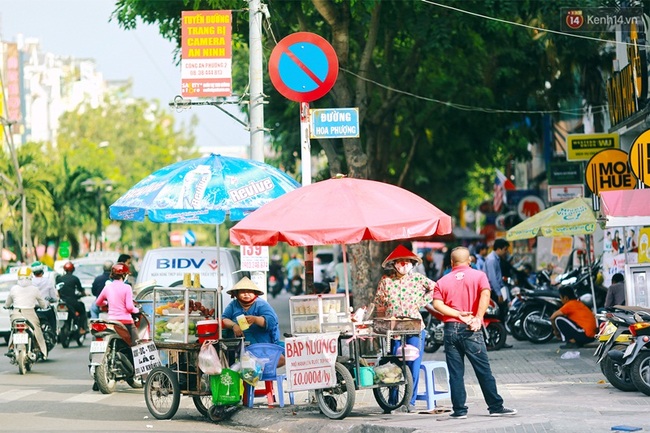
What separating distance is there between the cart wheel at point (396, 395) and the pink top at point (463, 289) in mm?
1110

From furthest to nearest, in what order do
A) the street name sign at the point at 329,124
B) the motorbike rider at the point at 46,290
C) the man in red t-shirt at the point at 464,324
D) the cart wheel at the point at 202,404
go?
the motorbike rider at the point at 46,290
the street name sign at the point at 329,124
the cart wheel at the point at 202,404
the man in red t-shirt at the point at 464,324

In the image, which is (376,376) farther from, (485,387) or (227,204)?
(227,204)

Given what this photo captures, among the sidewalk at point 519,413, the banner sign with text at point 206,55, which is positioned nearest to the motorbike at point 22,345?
the banner sign with text at point 206,55

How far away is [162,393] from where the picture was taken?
13266mm

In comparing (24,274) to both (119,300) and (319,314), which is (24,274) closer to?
(119,300)

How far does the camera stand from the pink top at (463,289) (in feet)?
38.4

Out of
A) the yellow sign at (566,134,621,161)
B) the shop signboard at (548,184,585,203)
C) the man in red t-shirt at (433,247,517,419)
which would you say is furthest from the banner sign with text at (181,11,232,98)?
the shop signboard at (548,184,585,203)

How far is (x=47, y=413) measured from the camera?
1386 centimetres

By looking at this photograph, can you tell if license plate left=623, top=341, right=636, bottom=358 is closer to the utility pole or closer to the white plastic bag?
the white plastic bag

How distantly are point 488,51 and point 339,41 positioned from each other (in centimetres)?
743

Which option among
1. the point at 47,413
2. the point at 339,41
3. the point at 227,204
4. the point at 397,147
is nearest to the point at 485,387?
the point at 227,204

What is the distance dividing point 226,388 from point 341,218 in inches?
90.1

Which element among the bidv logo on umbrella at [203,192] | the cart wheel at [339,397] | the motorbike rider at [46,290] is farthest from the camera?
the motorbike rider at [46,290]

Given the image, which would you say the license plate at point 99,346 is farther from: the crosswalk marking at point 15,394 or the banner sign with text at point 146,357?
the banner sign with text at point 146,357
